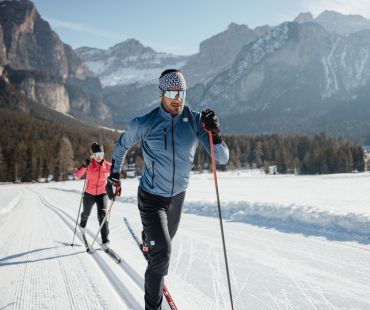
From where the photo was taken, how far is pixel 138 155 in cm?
11519

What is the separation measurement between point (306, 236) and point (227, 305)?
4.52 m

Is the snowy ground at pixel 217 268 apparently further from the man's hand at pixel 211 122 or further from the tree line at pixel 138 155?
the tree line at pixel 138 155

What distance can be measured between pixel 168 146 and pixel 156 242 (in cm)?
99

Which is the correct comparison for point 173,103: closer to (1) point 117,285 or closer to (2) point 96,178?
(1) point 117,285

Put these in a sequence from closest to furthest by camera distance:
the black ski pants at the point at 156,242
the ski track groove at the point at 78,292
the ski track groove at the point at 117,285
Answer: the black ski pants at the point at 156,242, the ski track groove at the point at 117,285, the ski track groove at the point at 78,292

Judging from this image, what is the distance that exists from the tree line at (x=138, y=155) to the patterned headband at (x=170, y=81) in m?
95.1

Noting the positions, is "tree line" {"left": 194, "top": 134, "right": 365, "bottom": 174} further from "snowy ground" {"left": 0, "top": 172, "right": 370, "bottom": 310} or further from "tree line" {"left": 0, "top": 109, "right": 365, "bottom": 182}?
"snowy ground" {"left": 0, "top": 172, "right": 370, "bottom": 310}

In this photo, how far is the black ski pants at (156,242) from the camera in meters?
3.87

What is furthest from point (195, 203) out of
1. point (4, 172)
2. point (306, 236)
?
point (4, 172)

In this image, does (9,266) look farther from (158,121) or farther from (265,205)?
(265,205)

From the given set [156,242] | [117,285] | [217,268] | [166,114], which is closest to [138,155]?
[217,268]

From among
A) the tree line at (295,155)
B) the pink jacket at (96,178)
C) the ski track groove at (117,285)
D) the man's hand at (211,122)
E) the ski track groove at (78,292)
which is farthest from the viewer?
the tree line at (295,155)

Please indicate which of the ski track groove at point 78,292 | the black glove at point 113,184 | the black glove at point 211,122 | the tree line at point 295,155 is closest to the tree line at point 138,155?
the tree line at point 295,155

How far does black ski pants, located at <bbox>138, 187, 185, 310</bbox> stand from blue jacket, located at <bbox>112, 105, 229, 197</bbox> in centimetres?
11
